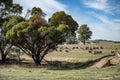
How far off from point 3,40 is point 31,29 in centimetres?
883

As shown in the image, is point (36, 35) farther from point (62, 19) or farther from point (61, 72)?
point (61, 72)

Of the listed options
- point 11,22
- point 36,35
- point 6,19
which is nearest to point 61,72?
point 36,35

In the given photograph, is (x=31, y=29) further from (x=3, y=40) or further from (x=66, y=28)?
(x=3, y=40)

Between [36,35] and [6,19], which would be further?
[6,19]

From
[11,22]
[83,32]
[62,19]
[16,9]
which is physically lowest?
[11,22]

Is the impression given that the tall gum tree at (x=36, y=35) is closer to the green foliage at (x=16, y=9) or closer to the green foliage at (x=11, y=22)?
the green foliage at (x=11, y=22)

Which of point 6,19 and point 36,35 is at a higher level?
point 6,19

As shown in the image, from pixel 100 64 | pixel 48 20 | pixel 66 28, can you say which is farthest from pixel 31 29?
pixel 100 64


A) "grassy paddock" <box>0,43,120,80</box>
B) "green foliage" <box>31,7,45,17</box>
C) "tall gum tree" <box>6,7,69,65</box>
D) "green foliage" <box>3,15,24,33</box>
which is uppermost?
"green foliage" <box>31,7,45,17</box>

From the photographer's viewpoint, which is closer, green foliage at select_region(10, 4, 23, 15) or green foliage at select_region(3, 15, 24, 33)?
green foliage at select_region(3, 15, 24, 33)

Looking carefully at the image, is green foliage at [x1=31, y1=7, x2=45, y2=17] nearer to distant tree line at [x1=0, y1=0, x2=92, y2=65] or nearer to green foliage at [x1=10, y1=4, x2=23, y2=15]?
distant tree line at [x1=0, y1=0, x2=92, y2=65]

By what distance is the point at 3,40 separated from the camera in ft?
166

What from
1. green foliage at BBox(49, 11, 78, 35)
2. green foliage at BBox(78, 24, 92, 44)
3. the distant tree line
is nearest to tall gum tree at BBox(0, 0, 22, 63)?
the distant tree line

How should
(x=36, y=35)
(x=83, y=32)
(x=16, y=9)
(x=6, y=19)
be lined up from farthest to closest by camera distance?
(x=83, y=32) < (x=16, y=9) < (x=6, y=19) < (x=36, y=35)
